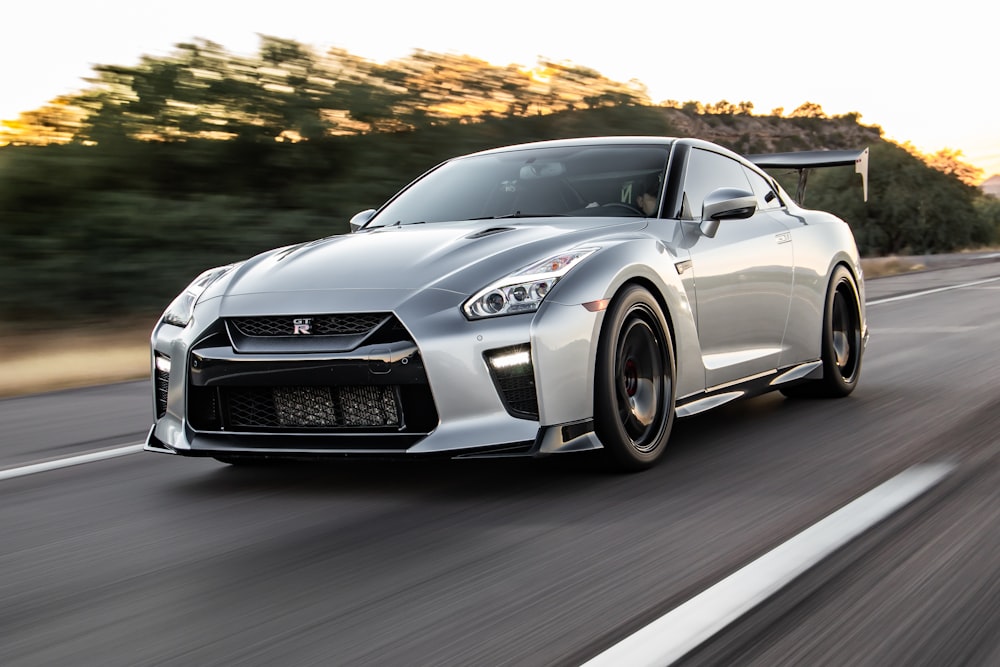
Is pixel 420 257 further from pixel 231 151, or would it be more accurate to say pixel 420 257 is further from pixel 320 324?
pixel 231 151

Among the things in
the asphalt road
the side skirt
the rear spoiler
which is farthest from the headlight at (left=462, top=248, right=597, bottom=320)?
the rear spoiler

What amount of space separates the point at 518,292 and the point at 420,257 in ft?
1.80

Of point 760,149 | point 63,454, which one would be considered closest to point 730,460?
point 63,454

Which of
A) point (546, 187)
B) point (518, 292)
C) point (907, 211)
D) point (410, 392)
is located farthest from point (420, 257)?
point (907, 211)

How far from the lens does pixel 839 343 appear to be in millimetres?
7438

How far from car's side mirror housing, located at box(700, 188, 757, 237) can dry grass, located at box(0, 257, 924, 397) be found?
5.83 meters

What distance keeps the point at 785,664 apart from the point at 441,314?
2146 mm

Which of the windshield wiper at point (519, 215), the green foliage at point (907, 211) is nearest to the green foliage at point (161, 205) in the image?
the windshield wiper at point (519, 215)

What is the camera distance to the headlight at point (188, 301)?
17.2 feet

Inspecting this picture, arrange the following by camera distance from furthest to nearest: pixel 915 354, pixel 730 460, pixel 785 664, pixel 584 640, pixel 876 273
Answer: pixel 876 273 → pixel 915 354 → pixel 730 460 → pixel 584 640 → pixel 785 664

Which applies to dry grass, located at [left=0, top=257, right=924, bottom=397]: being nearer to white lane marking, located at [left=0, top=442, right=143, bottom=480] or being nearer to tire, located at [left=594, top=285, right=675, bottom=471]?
white lane marking, located at [left=0, top=442, right=143, bottom=480]

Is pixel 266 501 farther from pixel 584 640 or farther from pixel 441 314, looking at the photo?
pixel 584 640

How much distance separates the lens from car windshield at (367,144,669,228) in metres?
6.00

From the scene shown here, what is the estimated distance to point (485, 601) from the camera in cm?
345
